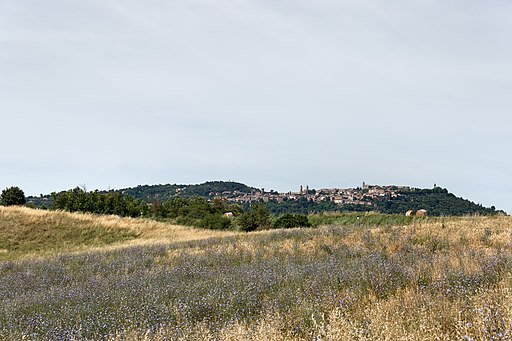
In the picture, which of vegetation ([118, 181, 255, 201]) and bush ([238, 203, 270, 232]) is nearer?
bush ([238, 203, 270, 232])

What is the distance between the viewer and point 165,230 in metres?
37.2

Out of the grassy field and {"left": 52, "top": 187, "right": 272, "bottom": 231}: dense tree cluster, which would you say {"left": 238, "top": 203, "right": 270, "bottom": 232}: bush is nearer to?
{"left": 52, "top": 187, "right": 272, "bottom": 231}: dense tree cluster

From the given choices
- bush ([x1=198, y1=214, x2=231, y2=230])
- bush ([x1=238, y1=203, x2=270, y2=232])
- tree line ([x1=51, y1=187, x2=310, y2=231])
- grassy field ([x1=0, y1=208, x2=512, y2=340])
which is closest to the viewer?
grassy field ([x1=0, y1=208, x2=512, y2=340])

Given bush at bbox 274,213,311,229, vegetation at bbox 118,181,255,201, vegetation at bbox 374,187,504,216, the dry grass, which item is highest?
vegetation at bbox 118,181,255,201

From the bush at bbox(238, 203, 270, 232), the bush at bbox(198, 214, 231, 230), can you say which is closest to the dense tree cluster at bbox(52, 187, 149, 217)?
the bush at bbox(198, 214, 231, 230)

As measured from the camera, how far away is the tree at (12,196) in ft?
193

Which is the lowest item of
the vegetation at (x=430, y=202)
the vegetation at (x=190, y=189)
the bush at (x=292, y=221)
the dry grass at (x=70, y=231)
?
the dry grass at (x=70, y=231)

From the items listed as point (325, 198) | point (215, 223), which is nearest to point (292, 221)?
point (215, 223)

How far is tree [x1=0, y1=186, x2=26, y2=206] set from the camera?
5897cm

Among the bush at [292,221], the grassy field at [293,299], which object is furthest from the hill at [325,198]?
the grassy field at [293,299]

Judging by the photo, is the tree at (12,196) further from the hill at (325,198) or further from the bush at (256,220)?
the bush at (256,220)

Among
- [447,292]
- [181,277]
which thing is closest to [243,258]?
[181,277]

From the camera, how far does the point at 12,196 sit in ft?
194

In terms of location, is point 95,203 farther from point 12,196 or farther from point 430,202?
point 430,202
